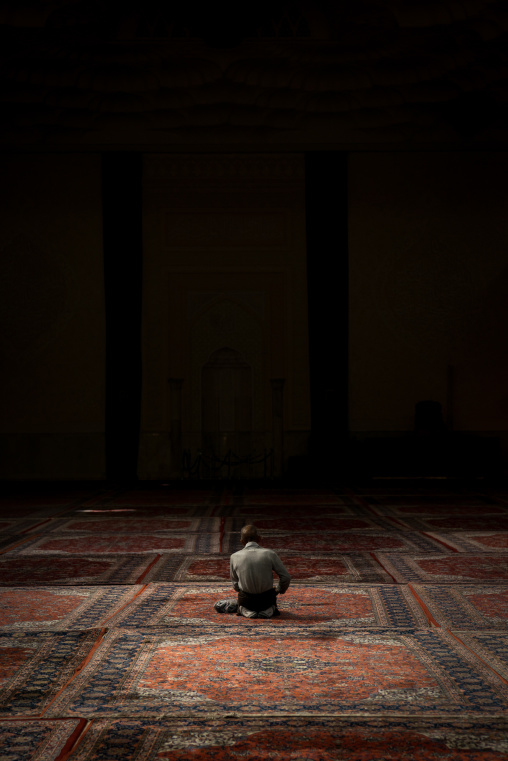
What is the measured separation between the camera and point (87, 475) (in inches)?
469

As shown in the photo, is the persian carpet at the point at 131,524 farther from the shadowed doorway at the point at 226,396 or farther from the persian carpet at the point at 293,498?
the shadowed doorway at the point at 226,396

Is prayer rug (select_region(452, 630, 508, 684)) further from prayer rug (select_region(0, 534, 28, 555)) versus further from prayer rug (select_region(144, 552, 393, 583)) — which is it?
prayer rug (select_region(0, 534, 28, 555))

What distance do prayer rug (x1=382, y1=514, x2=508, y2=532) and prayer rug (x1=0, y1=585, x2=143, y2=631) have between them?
3054mm

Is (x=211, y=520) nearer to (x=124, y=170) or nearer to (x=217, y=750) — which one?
(x=217, y=750)

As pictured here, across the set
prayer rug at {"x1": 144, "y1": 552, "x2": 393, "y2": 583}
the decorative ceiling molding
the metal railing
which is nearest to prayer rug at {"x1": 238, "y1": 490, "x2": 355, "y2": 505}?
the metal railing

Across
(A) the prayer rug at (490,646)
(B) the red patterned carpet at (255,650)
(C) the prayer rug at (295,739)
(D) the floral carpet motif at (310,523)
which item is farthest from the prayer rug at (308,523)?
(C) the prayer rug at (295,739)

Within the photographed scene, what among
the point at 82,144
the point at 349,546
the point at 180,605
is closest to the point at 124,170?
the point at 82,144

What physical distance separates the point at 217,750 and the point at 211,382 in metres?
10.3

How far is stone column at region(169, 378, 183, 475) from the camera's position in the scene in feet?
39.2

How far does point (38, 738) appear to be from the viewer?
2035 millimetres

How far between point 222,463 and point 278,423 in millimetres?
1052

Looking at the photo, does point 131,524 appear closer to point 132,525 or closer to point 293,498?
point 132,525

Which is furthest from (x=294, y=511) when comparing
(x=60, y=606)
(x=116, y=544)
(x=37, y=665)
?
(x=37, y=665)

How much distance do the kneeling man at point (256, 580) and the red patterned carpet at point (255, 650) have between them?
0.08 m
